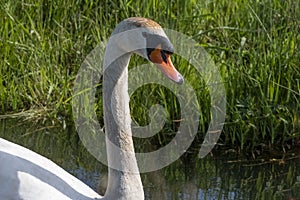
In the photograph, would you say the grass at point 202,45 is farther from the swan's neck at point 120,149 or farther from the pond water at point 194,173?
the swan's neck at point 120,149

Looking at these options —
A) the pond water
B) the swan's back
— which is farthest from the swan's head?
the pond water

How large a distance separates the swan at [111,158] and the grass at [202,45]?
152cm

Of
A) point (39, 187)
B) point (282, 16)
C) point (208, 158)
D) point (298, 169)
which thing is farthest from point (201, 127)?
point (39, 187)

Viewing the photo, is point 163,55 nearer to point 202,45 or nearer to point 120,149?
point 120,149

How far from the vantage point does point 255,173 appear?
5.45 metres

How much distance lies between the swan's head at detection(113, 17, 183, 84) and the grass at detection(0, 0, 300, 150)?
1661 millimetres

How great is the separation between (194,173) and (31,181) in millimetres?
1537

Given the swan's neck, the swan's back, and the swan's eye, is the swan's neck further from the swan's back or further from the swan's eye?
the swan's eye

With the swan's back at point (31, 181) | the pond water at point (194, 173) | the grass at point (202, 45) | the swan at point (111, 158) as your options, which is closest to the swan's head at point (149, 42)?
the swan at point (111, 158)

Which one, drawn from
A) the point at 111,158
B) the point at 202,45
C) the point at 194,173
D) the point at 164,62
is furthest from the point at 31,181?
the point at 202,45

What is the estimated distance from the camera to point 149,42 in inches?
157

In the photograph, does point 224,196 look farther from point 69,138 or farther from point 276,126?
point 69,138

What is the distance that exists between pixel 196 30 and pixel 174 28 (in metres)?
0.25

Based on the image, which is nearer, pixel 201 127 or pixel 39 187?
pixel 39 187
